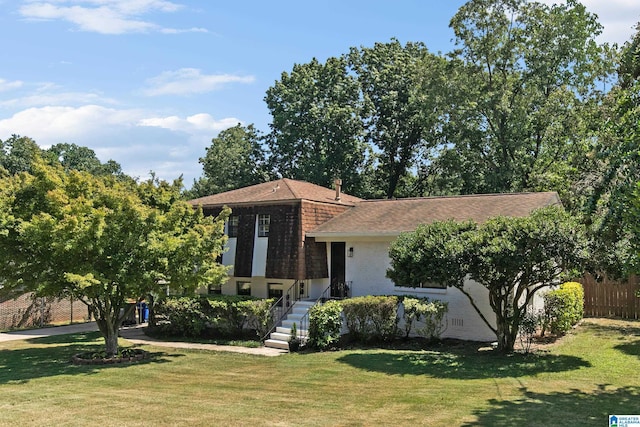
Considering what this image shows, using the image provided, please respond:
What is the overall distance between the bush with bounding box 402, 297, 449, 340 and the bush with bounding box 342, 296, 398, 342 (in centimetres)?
44

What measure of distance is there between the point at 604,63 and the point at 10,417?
28.7m

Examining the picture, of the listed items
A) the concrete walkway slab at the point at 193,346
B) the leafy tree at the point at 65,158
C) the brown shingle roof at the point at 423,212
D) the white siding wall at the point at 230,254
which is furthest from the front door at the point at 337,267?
the leafy tree at the point at 65,158

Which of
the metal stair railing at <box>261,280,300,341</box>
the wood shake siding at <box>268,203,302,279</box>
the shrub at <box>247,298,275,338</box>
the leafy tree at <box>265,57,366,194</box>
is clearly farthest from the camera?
the leafy tree at <box>265,57,366,194</box>

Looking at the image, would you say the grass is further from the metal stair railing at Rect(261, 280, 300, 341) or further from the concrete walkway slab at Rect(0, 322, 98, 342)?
the concrete walkway slab at Rect(0, 322, 98, 342)

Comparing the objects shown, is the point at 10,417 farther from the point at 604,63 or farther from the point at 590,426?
the point at 604,63

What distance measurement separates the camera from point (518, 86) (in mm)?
32219

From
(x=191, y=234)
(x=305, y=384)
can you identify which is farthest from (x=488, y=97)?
(x=305, y=384)

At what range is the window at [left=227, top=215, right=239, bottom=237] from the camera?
72.9 ft

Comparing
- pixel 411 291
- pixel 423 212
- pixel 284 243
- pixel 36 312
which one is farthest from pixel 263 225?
pixel 36 312

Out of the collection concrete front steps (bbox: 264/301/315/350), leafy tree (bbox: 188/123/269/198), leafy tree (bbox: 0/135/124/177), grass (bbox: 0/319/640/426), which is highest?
leafy tree (bbox: 0/135/124/177)

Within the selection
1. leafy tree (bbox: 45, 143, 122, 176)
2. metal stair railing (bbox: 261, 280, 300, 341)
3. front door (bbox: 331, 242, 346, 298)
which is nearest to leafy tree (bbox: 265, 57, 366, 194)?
front door (bbox: 331, 242, 346, 298)

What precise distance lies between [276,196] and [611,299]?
13.2 meters

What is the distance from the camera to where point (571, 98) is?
30.6m

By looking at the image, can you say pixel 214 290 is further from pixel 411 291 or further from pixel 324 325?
pixel 411 291
